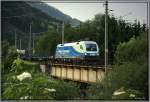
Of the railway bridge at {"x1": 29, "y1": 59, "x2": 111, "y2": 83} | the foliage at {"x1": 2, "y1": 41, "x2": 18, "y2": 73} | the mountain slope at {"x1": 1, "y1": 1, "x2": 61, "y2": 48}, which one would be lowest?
the railway bridge at {"x1": 29, "y1": 59, "x2": 111, "y2": 83}

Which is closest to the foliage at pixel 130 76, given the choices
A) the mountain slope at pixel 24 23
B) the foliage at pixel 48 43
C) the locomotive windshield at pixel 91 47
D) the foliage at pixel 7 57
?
the foliage at pixel 7 57

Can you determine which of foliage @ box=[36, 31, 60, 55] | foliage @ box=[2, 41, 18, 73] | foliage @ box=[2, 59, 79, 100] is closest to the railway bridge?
foliage @ box=[2, 59, 79, 100]

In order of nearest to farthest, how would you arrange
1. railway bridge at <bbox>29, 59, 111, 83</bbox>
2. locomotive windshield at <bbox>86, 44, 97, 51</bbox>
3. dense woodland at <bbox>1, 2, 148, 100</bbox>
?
dense woodland at <bbox>1, 2, 148, 100</bbox>, railway bridge at <bbox>29, 59, 111, 83</bbox>, locomotive windshield at <bbox>86, 44, 97, 51</bbox>

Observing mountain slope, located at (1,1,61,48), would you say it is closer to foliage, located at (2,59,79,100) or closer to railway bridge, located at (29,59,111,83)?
railway bridge, located at (29,59,111,83)

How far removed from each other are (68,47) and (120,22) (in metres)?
7.93

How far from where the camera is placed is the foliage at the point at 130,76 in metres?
14.7

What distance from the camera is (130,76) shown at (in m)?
15.7

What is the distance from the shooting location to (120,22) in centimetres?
3003

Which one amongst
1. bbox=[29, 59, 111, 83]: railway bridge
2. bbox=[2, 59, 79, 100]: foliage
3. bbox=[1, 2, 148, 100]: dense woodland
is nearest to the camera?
bbox=[2, 59, 79, 100]: foliage

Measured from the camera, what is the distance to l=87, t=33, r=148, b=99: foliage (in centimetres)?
1473

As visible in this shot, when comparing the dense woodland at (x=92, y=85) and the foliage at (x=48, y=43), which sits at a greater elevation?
the foliage at (x=48, y=43)

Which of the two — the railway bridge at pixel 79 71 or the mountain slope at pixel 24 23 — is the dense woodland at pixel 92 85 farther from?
the mountain slope at pixel 24 23

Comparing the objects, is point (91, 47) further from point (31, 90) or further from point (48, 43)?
point (31, 90)

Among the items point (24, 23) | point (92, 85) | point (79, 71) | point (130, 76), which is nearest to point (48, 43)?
point (79, 71)
